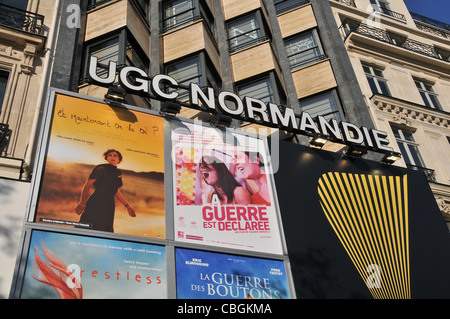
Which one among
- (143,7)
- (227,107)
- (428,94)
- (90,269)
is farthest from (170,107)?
(428,94)

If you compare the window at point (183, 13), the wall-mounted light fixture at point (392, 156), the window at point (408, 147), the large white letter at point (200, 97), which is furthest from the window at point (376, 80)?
the large white letter at point (200, 97)

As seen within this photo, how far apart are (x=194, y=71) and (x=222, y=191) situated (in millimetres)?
6316

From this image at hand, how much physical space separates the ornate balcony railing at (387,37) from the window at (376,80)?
174cm

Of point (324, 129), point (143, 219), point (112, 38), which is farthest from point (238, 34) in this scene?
point (143, 219)

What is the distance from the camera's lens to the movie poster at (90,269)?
314 inches

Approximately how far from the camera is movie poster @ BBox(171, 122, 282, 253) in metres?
10.4

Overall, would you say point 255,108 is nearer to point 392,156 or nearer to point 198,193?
point 198,193

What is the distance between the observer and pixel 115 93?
456 inches

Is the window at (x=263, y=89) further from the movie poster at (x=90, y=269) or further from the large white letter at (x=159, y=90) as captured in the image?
the movie poster at (x=90, y=269)

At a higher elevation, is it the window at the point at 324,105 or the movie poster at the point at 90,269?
the window at the point at 324,105

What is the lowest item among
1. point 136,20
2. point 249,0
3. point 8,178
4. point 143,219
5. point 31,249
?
point 31,249

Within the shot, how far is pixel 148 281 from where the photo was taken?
28.5 ft
